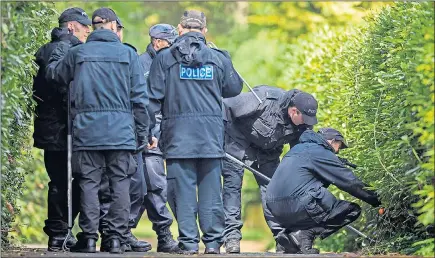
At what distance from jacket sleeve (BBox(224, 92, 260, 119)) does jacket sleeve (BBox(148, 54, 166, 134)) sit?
1965 mm

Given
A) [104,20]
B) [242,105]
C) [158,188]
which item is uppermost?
[104,20]

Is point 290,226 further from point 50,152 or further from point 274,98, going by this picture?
point 50,152

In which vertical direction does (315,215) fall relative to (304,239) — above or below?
above

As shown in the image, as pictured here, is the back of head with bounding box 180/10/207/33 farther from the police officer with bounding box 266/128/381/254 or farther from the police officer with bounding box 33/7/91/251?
the police officer with bounding box 266/128/381/254

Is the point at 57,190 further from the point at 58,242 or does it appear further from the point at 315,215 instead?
the point at 315,215

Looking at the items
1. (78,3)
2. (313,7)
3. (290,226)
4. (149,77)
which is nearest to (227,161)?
(290,226)

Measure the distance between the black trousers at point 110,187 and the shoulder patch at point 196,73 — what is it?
2.84 feet

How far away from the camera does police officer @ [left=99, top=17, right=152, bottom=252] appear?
36.4ft

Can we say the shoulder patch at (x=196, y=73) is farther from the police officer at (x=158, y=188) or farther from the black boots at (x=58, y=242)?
the black boots at (x=58, y=242)

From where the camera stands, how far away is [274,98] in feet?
42.9

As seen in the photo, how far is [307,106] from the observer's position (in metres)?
12.5

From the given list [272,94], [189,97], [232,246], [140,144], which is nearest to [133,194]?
[140,144]

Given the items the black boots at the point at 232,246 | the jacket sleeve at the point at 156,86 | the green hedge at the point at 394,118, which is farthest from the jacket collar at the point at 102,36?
the black boots at the point at 232,246

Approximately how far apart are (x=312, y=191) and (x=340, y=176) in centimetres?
34
